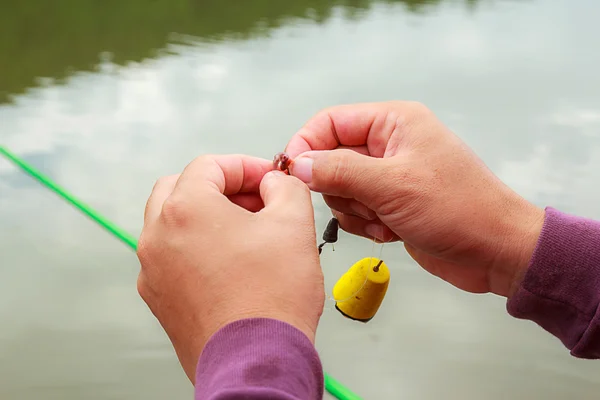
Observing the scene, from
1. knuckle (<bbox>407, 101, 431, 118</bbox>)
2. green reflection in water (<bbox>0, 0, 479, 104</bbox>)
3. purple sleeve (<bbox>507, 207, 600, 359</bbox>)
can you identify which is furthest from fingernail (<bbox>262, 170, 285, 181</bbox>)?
green reflection in water (<bbox>0, 0, 479, 104</bbox>)

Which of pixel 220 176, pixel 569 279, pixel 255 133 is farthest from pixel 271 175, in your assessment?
pixel 255 133

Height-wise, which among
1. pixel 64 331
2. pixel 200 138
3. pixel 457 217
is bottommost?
pixel 64 331

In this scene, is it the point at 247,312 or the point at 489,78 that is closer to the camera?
the point at 247,312

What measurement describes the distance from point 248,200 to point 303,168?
0.27 feet

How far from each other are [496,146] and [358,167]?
4.78ft

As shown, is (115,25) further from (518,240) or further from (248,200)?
(518,240)

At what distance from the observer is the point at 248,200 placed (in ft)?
2.65

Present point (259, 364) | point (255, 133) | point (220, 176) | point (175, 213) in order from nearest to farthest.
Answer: point (259, 364), point (175, 213), point (220, 176), point (255, 133)

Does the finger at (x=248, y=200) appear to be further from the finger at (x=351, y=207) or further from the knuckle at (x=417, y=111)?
Result: the knuckle at (x=417, y=111)

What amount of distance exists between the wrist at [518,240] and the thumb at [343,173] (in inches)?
7.0

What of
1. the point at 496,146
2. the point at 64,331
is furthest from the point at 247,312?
the point at 496,146

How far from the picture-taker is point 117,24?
10.7 feet

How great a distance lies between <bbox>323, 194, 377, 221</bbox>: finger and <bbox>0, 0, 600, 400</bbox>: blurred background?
0.48 meters

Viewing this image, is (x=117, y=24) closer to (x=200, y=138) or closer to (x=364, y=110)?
(x=200, y=138)
